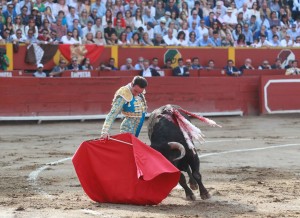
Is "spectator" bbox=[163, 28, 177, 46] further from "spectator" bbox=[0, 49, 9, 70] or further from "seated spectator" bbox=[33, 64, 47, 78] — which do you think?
"spectator" bbox=[0, 49, 9, 70]

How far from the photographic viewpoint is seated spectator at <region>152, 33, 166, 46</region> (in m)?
17.3

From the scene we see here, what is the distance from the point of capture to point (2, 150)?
35.7 ft

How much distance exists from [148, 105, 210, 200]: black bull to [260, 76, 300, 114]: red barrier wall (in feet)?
34.7

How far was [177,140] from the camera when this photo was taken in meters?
7.01

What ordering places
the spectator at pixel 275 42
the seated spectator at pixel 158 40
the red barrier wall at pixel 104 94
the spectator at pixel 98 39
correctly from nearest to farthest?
1. the red barrier wall at pixel 104 94
2. the spectator at pixel 98 39
3. the seated spectator at pixel 158 40
4. the spectator at pixel 275 42

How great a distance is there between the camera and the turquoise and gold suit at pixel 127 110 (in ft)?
22.8

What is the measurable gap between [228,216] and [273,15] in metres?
13.7

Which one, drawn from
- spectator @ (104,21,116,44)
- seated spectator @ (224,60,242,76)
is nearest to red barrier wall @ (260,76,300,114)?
seated spectator @ (224,60,242,76)

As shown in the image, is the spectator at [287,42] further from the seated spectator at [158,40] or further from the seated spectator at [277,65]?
the seated spectator at [158,40]

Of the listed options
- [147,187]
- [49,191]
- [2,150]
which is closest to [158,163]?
[147,187]

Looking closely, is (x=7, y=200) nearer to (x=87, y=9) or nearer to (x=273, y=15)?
(x=87, y=9)

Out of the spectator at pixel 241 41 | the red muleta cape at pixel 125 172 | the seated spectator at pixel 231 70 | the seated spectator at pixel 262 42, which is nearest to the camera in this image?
the red muleta cape at pixel 125 172

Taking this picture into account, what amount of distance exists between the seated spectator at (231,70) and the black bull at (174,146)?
35.6 ft

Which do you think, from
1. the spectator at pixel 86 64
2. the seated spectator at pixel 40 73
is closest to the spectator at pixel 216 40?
the spectator at pixel 86 64
